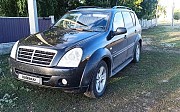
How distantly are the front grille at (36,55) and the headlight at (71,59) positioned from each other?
0.19 meters

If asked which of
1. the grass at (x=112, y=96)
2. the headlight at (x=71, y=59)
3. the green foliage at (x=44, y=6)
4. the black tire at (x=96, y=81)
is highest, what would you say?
the green foliage at (x=44, y=6)

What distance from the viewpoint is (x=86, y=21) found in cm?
524

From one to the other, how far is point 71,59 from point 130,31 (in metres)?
2.99

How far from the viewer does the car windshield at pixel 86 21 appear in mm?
5020

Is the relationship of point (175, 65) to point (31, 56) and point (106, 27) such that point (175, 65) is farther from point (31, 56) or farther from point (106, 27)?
point (31, 56)

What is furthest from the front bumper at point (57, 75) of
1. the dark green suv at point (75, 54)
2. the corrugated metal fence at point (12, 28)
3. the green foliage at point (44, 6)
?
the green foliage at point (44, 6)

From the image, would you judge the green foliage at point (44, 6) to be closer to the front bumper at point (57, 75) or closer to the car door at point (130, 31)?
the car door at point (130, 31)

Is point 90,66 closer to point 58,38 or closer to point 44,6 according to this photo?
point 58,38

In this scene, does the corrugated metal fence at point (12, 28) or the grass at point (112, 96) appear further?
the corrugated metal fence at point (12, 28)

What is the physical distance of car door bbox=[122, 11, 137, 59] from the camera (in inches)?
243

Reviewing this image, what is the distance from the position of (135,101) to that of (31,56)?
2.08 m

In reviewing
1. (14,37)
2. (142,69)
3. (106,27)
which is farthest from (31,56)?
(14,37)

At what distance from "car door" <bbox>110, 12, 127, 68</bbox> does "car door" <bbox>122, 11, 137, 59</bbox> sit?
1.12ft

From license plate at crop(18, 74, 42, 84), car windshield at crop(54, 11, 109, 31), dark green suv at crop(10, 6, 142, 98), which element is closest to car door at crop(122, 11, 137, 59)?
dark green suv at crop(10, 6, 142, 98)
